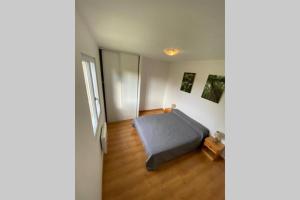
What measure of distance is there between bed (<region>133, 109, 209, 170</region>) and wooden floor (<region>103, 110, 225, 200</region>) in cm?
19

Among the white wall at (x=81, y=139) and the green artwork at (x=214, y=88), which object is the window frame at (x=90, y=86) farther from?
the green artwork at (x=214, y=88)

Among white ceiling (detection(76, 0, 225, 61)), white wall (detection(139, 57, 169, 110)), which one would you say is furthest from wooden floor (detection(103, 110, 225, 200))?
white ceiling (detection(76, 0, 225, 61))

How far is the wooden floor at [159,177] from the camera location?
158 centimetres

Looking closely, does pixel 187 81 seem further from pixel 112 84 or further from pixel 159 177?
pixel 159 177

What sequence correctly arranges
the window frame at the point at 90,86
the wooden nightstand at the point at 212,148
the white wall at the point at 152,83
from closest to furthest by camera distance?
1. the window frame at the point at 90,86
2. the wooden nightstand at the point at 212,148
3. the white wall at the point at 152,83

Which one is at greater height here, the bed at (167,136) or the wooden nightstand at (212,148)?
the bed at (167,136)

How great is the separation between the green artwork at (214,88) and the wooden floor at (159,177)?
1338 mm

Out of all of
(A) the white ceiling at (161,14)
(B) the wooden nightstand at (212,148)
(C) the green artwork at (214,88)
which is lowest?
(B) the wooden nightstand at (212,148)

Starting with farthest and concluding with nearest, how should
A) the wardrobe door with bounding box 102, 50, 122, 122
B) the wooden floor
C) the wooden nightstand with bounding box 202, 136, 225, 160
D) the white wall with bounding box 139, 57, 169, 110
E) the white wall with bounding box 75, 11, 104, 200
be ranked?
1. the white wall with bounding box 139, 57, 169, 110
2. the wardrobe door with bounding box 102, 50, 122, 122
3. the wooden nightstand with bounding box 202, 136, 225, 160
4. the wooden floor
5. the white wall with bounding box 75, 11, 104, 200

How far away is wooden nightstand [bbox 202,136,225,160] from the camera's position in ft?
7.02

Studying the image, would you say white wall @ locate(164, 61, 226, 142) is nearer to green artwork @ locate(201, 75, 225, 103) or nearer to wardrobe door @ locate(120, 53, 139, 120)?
green artwork @ locate(201, 75, 225, 103)

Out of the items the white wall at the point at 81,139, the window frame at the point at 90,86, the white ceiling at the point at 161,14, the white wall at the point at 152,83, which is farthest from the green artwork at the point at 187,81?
the white wall at the point at 81,139

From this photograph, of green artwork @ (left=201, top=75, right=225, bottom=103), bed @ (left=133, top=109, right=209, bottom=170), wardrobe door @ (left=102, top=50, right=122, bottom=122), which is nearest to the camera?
bed @ (left=133, top=109, right=209, bottom=170)

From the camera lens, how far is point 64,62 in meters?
0.39
